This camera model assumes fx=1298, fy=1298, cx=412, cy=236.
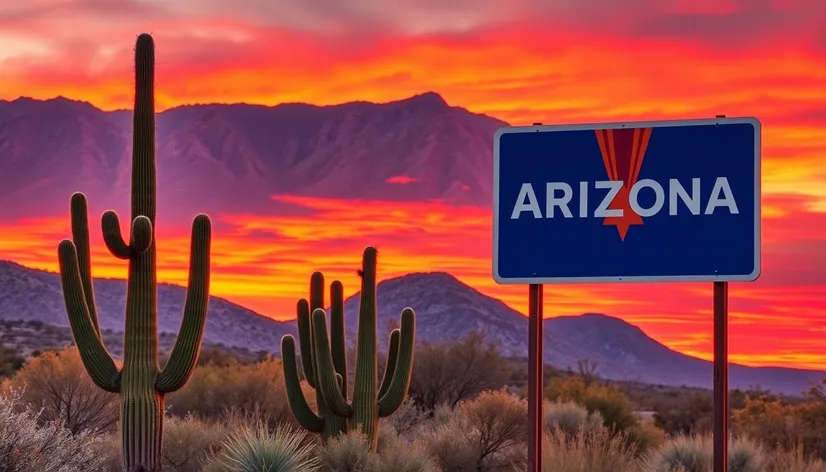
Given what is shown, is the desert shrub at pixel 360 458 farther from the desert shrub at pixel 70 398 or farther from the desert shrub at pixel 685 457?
the desert shrub at pixel 70 398

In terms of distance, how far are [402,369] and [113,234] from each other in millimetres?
6170

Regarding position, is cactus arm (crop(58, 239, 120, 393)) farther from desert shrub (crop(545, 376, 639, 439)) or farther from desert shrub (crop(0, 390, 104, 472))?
desert shrub (crop(545, 376, 639, 439))

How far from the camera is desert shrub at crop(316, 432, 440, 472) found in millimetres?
19906

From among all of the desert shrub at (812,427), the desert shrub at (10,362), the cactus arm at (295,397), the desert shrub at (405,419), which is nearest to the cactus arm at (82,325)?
the cactus arm at (295,397)

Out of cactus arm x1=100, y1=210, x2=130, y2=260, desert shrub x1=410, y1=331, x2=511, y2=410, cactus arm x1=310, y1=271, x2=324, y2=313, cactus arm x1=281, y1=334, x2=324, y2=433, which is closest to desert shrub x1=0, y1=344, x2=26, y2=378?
desert shrub x1=410, y1=331, x2=511, y2=410

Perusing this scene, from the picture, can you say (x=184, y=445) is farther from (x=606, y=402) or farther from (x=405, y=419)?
(x=606, y=402)

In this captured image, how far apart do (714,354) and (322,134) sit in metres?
131

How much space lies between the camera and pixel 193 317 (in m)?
18.1

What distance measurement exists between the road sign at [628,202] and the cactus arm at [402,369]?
1088cm

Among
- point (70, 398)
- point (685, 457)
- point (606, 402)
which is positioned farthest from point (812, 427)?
point (70, 398)

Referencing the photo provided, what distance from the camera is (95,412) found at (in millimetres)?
27078

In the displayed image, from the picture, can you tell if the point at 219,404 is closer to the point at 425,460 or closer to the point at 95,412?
the point at 95,412

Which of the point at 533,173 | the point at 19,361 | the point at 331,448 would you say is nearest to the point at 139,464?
the point at 331,448

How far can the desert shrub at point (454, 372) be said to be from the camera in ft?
120
